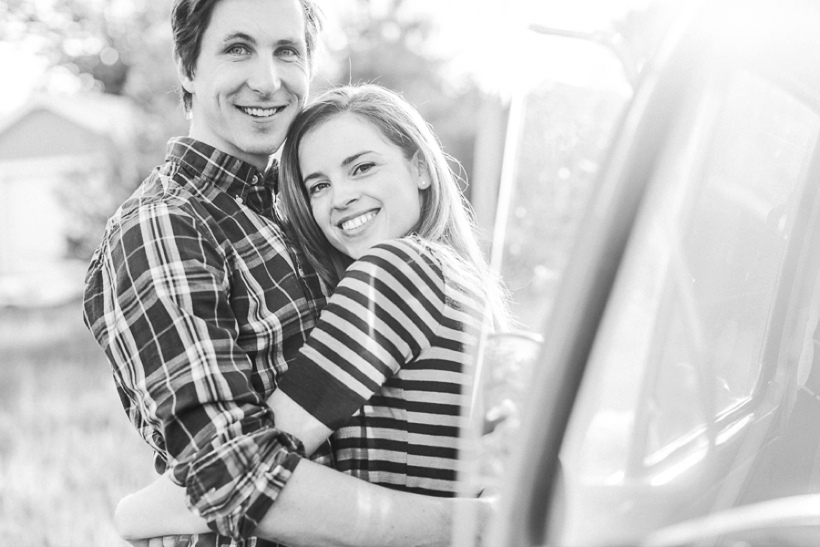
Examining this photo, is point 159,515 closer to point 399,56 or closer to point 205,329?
point 205,329

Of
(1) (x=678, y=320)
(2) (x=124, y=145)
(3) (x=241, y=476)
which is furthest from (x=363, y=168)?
(2) (x=124, y=145)

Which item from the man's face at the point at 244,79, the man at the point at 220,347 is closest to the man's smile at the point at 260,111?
the man's face at the point at 244,79

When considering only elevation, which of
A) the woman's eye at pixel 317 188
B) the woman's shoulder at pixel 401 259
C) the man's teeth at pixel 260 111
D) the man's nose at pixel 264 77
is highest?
the man's nose at pixel 264 77

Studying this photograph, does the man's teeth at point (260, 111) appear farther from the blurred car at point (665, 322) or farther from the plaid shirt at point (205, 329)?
the blurred car at point (665, 322)

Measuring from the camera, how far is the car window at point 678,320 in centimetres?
79

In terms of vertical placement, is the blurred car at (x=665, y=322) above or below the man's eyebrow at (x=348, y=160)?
below

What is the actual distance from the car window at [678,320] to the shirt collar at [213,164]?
1.06m

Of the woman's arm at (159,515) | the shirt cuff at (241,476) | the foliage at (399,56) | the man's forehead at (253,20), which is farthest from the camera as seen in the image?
the foliage at (399,56)

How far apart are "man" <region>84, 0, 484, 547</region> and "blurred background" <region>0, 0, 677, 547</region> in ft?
1.81

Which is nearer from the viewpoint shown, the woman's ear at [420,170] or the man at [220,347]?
the man at [220,347]

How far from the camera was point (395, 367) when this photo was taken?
1.37 metres

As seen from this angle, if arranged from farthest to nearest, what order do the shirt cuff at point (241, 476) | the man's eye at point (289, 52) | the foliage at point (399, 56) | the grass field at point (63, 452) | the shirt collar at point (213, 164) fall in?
the foliage at point (399, 56) → the grass field at point (63, 452) → the man's eye at point (289, 52) → the shirt collar at point (213, 164) → the shirt cuff at point (241, 476)

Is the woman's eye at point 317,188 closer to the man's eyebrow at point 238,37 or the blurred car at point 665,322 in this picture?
the man's eyebrow at point 238,37

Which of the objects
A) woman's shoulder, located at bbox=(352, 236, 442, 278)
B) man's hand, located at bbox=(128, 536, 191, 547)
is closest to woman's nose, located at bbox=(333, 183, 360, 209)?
woman's shoulder, located at bbox=(352, 236, 442, 278)
